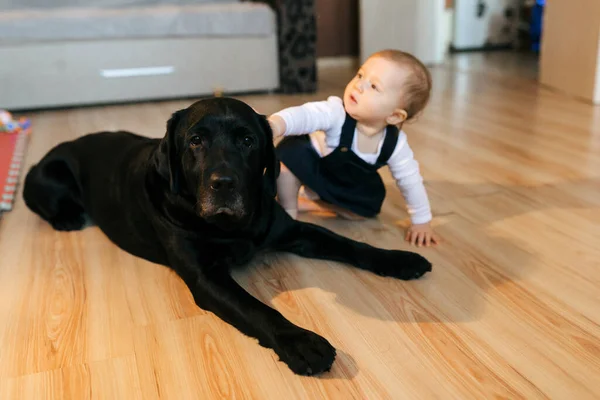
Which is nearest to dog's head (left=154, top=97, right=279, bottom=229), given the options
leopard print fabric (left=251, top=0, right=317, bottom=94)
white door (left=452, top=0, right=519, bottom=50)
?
leopard print fabric (left=251, top=0, right=317, bottom=94)

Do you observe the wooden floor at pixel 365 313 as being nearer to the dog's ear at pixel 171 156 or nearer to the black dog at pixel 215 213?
the black dog at pixel 215 213

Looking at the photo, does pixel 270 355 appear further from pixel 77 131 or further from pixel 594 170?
pixel 77 131

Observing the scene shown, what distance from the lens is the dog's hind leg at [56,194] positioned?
1.66 meters

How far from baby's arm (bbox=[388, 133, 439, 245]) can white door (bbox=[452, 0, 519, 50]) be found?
Result: 3.97 metres

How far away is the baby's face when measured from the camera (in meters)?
1.43

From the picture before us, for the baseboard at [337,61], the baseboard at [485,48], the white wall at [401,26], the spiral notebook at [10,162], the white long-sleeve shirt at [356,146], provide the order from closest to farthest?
the white long-sleeve shirt at [356,146], the spiral notebook at [10,162], the white wall at [401,26], the baseboard at [337,61], the baseboard at [485,48]

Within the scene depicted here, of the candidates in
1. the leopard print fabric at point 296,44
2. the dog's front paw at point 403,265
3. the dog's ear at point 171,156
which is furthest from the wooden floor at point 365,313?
the leopard print fabric at point 296,44

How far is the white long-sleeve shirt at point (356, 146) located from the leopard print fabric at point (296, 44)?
2.09 metres

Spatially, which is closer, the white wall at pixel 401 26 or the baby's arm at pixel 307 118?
the baby's arm at pixel 307 118

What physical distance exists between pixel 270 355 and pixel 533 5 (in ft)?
15.7

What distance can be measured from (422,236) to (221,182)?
0.64 meters

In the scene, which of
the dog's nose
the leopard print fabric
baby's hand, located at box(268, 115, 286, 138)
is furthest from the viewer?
the leopard print fabric

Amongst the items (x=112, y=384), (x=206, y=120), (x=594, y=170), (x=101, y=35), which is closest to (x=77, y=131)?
(x=101, y=35)

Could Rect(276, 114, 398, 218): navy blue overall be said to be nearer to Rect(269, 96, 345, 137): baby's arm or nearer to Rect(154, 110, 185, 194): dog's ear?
Rect(269, 96, 345, 137): baby's arm
